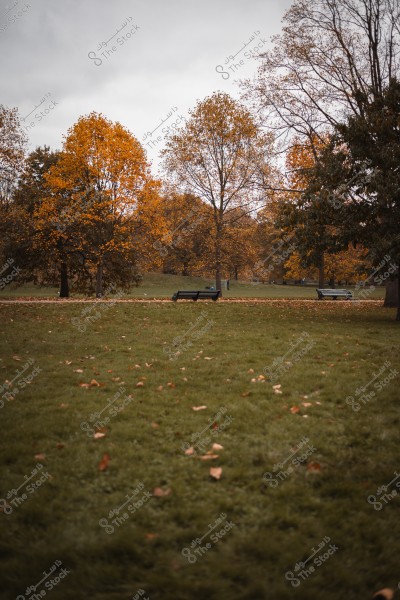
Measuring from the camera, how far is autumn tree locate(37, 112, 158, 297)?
2288cm

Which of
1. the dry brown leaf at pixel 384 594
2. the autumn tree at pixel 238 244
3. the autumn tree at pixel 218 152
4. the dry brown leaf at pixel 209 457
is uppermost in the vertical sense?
the autumn tree at pixel 218 152

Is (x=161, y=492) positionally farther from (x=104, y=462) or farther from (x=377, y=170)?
(x=377, y=170)

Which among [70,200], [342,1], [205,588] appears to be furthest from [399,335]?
[70,200]

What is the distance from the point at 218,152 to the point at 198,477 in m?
25.7

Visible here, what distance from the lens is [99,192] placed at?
76.6 feet

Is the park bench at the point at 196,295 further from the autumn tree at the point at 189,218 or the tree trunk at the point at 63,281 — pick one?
the tree trunk at the point at 63,281

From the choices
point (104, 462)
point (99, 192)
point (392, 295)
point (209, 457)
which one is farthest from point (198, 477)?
point (99, 192)

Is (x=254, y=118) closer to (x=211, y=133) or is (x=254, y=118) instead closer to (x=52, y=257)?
(x=211, y=133)

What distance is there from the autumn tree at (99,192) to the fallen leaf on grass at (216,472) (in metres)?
20.2

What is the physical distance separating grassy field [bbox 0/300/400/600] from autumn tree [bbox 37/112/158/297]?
16462 mm

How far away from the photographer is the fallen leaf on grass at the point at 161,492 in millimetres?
3633

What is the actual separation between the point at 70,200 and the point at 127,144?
5032mm

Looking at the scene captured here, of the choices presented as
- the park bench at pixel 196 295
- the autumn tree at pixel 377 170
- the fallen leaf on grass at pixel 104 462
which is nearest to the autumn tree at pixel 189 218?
the park bench at pixel 196 295

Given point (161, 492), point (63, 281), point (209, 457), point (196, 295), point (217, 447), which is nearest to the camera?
point (161, 492)
